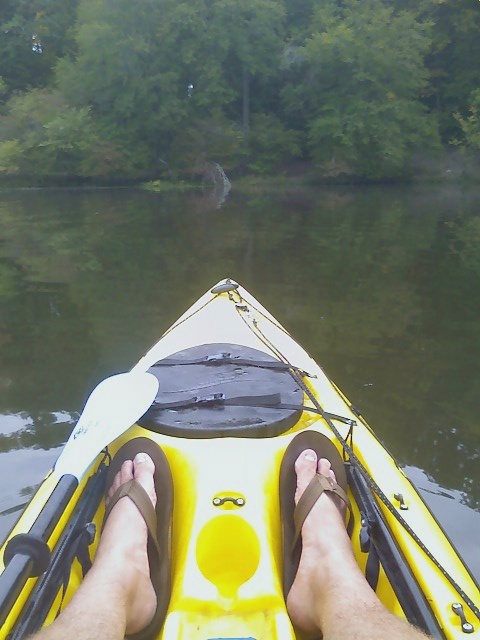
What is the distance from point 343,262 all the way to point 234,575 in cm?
605

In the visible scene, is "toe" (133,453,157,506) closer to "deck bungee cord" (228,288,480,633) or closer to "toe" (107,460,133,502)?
"toe" (107,460,133,502)

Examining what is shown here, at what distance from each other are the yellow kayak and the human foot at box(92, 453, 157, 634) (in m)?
0.07

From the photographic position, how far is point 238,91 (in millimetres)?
22766

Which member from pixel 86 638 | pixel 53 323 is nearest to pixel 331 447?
pixel 86 638

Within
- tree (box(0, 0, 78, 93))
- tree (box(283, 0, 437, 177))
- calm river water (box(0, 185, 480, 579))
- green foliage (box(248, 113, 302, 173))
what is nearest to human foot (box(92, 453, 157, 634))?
calm river water (box(0, 185, 480, 579))

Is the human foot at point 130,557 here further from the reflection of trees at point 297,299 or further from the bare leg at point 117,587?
the reflection of trees at point 297,299

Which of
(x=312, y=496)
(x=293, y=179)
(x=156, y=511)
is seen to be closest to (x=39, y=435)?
(x=156, y=511)

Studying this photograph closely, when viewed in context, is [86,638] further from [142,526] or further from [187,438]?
[187,438]

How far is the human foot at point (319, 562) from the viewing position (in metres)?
1.43

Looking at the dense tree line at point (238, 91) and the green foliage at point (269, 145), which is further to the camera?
the green foliage at point (269, 145)

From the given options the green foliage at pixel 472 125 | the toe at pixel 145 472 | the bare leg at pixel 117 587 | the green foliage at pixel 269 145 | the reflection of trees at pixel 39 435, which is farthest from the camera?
the green foliage at pixel 269 145

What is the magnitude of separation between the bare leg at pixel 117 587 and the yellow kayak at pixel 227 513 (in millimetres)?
76

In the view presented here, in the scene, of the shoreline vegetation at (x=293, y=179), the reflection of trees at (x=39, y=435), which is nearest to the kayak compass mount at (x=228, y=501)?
the reflection of trees at (x=39, y=435)

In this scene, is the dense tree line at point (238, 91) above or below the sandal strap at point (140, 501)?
above
